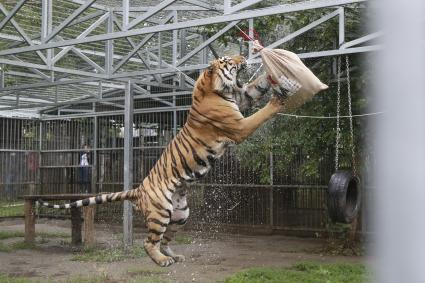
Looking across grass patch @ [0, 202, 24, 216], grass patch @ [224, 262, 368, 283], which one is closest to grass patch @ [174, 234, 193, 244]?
grass patch @ [224, 262, 368, 283]

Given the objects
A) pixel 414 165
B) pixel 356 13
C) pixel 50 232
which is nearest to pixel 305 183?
pixel 356 13

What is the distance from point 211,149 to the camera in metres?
4.40

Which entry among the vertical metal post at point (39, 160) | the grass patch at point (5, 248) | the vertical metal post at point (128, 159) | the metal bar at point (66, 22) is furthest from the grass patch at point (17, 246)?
the vertical metal post at point (39, 160)

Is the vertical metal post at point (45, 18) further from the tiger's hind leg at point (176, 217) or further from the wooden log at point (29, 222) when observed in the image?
the tiger's hind leg at point (176, 217)

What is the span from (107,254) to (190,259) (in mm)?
1484

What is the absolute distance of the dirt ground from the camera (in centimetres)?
868

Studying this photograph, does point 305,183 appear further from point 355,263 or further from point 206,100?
point 206,100

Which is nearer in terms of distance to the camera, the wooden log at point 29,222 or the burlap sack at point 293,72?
the burlap sack at point 293,72

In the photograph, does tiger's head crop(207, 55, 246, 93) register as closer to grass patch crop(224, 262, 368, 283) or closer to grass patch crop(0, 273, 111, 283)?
grass patch crop(224, 262, 368, 283)

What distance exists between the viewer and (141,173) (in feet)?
49.6

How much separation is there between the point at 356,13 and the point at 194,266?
445cm

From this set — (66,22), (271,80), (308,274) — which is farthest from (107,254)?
(271,80)

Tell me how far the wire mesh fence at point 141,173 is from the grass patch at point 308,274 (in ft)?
11.4

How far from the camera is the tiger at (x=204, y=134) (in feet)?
14.0
